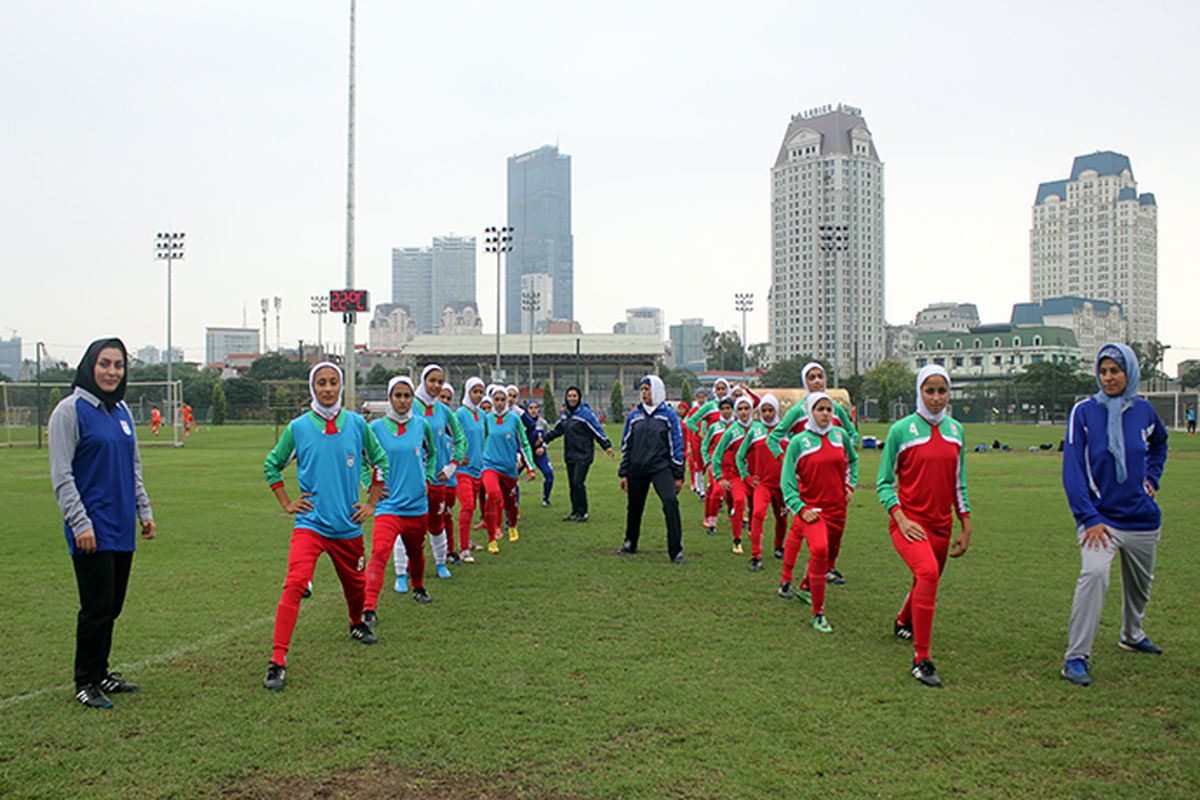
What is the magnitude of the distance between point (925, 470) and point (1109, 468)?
3.78 ft

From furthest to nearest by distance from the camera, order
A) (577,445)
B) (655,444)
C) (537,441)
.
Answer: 1. (537,441)
2. (577,445)
3. (655,444)

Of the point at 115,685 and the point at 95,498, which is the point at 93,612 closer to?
the point at 115,685

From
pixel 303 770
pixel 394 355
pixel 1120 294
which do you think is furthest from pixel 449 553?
pixel 1120 294

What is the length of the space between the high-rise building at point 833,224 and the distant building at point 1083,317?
2891cm

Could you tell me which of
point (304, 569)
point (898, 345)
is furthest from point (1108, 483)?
A: point (898, 345)

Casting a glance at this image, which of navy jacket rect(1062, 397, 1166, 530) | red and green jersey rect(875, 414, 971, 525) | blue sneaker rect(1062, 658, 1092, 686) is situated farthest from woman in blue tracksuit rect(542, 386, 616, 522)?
blue sneaker rect(1062, 658, 1092, 686)

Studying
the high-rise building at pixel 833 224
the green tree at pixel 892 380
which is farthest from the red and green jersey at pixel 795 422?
the high-rise building at pixel 833 224

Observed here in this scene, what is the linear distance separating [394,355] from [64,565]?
144 meters

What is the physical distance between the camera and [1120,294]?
18700 cm

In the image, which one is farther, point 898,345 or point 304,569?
point 898,345

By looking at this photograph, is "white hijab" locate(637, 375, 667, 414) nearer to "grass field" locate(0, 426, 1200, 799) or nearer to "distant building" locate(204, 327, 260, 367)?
"grass field" locate(0, 426, 1200, 799)

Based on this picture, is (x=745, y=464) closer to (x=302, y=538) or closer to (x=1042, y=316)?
(x=302, y=538)

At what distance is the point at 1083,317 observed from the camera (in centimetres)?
15800

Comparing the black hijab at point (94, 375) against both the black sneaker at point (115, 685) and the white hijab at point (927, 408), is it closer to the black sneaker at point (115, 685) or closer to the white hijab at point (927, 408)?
the black sneaker at point (115, 685)
